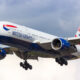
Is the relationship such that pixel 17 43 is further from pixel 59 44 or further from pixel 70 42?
pixel 70 42

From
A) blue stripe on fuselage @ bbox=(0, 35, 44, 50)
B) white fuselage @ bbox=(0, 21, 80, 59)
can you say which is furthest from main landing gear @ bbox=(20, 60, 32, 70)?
white fuselage @ bbox=(0, 21, 80, 59)

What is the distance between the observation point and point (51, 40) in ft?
265

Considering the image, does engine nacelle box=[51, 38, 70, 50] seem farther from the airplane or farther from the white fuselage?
the white fuselage

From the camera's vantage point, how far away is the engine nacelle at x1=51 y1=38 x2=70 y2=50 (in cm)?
7882

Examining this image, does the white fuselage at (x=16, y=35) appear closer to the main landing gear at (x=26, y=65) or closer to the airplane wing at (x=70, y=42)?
the airplane wing at (x=70, y=42)

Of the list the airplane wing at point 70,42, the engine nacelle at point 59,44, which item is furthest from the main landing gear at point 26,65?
the engine nacelle at point 59,44

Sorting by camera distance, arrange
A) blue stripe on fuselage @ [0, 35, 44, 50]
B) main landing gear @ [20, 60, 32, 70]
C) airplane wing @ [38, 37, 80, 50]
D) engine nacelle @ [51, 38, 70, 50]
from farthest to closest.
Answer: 1. main landing gear @ [20, 60, 32, 70]
2. airplane wing @ [38, 37, 80, 50]
3. engine nacelle @ [51, 38, 70, 50]
4. blue stripe on fuselage @ [0, 35, 44, 50]

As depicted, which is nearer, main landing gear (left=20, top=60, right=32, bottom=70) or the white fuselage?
the white fuselage

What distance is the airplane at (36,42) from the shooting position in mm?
78188

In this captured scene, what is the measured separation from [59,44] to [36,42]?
3972mm

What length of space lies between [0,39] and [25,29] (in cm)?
485

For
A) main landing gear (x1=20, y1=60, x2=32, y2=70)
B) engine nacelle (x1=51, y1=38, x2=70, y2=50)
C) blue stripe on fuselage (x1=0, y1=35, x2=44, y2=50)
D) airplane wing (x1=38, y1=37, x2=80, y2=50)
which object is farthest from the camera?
main landing gear (x1=20, y1=60, x2=32, y2=70)

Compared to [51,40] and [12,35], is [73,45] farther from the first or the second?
[12,35]

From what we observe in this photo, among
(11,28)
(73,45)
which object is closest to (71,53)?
(73,45)
